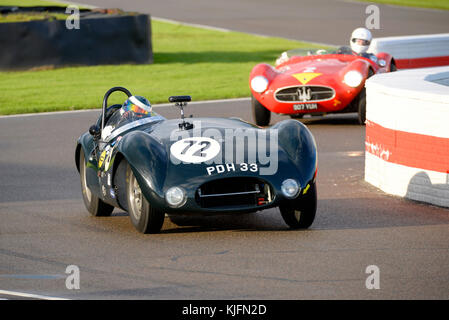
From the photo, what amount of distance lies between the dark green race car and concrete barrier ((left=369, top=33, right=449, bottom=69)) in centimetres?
1227

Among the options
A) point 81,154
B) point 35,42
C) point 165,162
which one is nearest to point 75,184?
point 81,154

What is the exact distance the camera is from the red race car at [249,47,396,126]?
15.3 meters

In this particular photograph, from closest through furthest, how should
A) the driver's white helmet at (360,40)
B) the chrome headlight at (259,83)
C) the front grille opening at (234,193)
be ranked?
the front grille opening at (234,193) → the chrome headlight at (259,83) → the driver's white helmet at (360,40)

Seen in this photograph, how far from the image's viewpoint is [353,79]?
50.1 ft

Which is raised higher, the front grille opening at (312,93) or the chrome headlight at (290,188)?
the chrome headlight at (290,188)

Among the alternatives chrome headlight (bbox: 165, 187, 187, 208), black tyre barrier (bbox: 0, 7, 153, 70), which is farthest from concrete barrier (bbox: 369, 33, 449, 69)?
chrome headlight (bbox: 165, 187, 187, 208)

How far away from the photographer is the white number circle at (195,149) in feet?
27.7

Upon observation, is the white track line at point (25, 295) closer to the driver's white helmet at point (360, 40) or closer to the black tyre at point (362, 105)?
the black tyre at point (362, 105)

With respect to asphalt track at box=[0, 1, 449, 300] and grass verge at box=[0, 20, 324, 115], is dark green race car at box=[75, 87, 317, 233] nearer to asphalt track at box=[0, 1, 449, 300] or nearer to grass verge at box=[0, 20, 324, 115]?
asphalt track at box=[0, 1, 449, 300]

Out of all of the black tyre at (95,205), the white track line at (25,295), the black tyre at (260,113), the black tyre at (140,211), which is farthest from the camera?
the black tyre at (260,113)

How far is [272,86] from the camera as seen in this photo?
15.6 m

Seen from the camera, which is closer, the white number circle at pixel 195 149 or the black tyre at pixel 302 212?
the white number circle at pixel 195 149

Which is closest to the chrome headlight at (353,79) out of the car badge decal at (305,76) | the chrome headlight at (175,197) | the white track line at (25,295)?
the car badge decal at (305,76)

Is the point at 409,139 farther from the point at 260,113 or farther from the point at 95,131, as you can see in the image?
the point at 260,113
